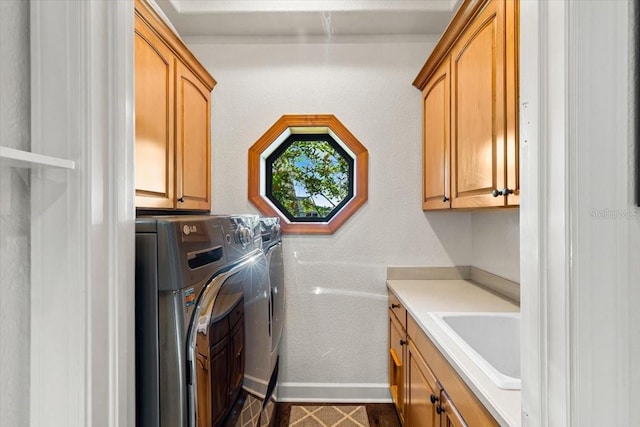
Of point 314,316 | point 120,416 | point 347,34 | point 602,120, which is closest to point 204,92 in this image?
point 347,34

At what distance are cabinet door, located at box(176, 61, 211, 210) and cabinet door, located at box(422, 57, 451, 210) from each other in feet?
4.58

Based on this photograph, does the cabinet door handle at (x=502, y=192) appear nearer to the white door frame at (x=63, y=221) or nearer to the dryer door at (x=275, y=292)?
the dryer door at (x=275, y=292)

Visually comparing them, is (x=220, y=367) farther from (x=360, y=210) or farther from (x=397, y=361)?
(x=360, y=210)

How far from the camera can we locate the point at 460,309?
1681mm

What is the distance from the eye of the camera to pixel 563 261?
54 cm

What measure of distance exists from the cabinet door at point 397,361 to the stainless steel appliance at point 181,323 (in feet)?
4.00

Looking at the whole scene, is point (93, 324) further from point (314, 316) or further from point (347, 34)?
point (347, 34)

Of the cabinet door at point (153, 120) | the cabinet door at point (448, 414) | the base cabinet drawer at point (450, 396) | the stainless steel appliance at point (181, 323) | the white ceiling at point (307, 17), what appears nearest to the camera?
the stainless steel appliance at point (181, 323)

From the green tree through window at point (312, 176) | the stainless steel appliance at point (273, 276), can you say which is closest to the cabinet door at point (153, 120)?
the stainless steel appliance at point (273, 276)

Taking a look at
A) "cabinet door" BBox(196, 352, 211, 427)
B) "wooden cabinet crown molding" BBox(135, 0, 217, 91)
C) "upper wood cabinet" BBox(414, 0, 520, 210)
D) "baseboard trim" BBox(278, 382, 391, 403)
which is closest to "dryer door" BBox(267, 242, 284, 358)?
"baseboard trim" BBox(278, 382, 391, 403)

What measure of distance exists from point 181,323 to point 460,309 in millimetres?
1302

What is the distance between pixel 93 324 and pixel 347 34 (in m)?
2.35

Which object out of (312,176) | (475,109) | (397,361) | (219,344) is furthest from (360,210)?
(219,344)

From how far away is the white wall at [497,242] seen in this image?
190 centimetres
